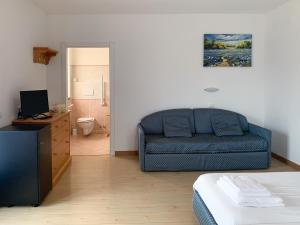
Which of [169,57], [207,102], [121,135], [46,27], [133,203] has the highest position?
[46,27]

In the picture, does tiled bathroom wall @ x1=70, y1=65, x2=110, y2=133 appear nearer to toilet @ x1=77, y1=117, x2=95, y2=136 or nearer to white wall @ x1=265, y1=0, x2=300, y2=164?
toilet @ x1=77, y1=117, x2=95, y2=136

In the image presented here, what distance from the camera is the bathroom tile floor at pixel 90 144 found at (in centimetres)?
588

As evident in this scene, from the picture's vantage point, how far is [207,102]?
221 inches

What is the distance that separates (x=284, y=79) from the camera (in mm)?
4953

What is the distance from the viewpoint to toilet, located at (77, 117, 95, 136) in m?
7.15

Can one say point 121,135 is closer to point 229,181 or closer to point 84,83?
point 84,83

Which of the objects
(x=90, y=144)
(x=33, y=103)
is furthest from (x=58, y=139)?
(x=90, y=144)

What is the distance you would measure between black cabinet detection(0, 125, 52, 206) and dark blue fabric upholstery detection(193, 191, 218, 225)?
176 cm

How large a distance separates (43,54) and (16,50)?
105 centimetres

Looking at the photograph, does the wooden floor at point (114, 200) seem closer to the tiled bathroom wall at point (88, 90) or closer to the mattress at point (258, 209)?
the mattress at point (258, 209)

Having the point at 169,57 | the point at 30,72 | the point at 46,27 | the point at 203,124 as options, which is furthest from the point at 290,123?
the point at 46,27

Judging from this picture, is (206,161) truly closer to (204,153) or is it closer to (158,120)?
(204,153)

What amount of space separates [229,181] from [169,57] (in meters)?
3.49

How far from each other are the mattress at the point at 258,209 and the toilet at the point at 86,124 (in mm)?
4806
